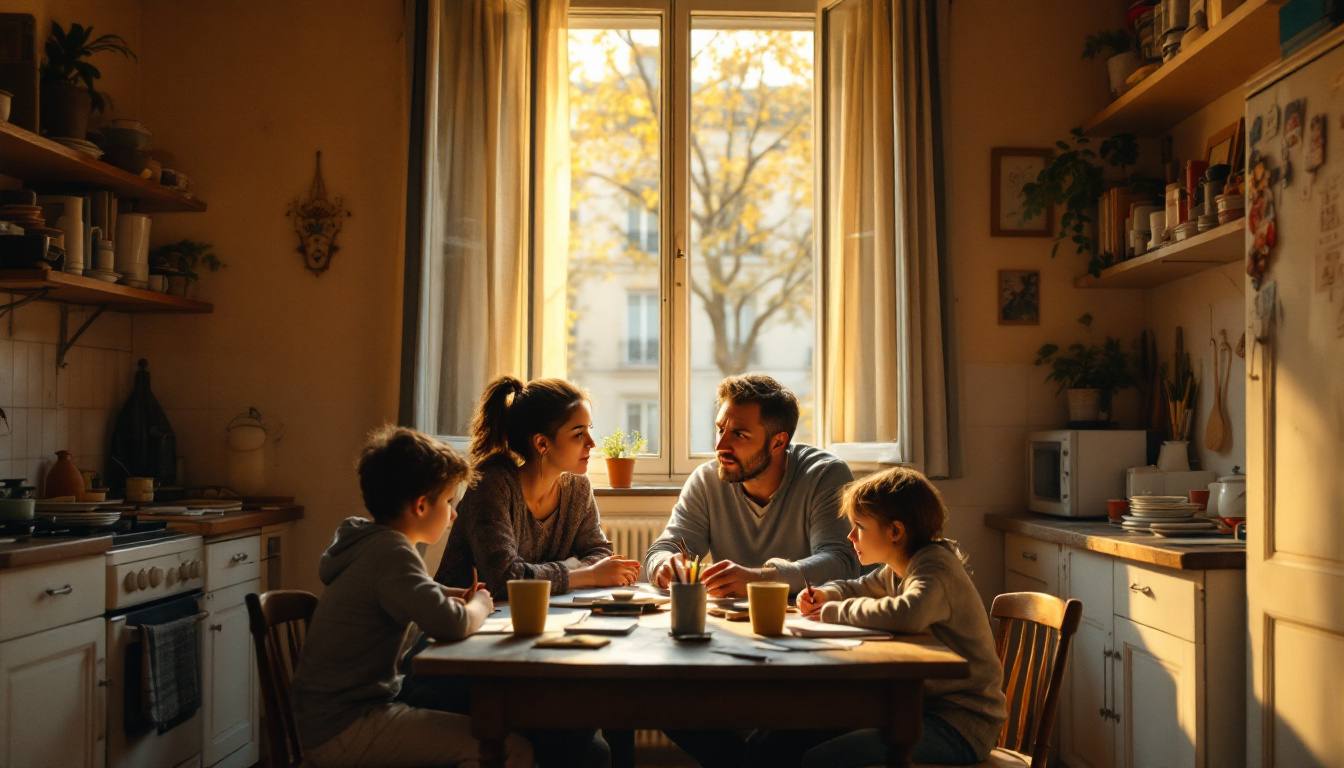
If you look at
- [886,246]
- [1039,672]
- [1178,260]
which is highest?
[886,246]

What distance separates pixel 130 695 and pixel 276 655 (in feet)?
3.29

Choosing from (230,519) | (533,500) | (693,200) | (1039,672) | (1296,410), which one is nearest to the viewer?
(1039,672)

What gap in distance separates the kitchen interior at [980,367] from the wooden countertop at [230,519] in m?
0.02

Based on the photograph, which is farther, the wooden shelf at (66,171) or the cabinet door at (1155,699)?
the wooden shelf at (66,171)

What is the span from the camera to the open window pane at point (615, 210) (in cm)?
408

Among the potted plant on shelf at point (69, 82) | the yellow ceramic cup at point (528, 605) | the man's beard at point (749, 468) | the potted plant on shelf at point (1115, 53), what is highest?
the potted plant on shelf at point (1115, 53)

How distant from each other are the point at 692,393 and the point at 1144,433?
161cm

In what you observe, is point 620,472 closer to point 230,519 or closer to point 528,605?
point 230,519

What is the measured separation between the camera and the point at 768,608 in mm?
1854

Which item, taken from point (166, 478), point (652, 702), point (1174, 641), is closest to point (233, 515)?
point (166, 478)

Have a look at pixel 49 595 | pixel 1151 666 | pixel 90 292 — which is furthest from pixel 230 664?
pixel 1151 666

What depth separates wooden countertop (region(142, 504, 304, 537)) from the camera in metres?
3.11

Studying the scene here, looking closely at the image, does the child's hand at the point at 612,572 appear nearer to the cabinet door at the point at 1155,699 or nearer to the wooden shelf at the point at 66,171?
the cabinet door at the point at 1155,699

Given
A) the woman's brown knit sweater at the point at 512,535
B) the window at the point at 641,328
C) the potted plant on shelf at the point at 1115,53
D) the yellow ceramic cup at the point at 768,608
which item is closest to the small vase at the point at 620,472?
the window at the point at 641,328
